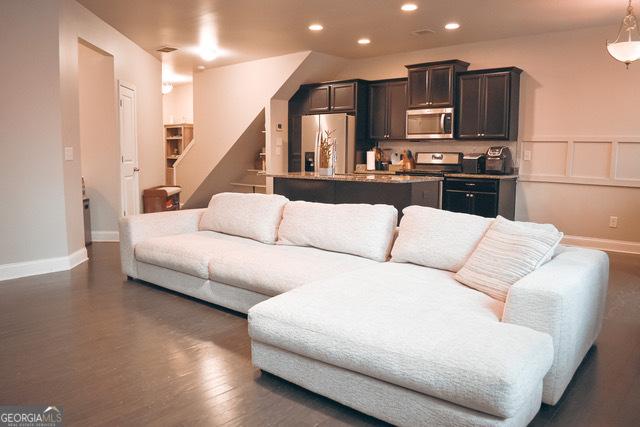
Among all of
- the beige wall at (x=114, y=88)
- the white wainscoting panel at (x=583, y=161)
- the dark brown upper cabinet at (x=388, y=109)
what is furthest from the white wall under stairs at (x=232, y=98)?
the white wainscoting panel at (x=583, y=161)

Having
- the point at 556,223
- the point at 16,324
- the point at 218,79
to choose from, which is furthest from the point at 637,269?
the point at 218,79

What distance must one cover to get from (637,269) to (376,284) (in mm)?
3755

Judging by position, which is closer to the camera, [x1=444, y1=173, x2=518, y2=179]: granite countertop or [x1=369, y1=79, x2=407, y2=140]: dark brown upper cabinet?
[x1=444, y1=173, x2=518, y2=179]: granite countertop

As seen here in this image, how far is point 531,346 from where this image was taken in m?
1.88

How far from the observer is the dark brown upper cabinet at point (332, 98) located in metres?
7.84

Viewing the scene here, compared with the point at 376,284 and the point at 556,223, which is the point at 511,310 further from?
the point at 556,223

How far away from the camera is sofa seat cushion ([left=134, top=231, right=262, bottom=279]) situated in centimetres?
361

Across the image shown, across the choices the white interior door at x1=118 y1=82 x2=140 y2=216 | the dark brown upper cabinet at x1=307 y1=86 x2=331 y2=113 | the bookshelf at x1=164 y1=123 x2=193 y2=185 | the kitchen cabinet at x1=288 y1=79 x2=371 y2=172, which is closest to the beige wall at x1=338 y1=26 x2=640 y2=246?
the kitchen cabinet at x1=288 y1=79 x2=371 y2=172

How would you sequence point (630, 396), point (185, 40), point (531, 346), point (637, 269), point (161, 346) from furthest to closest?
point (185, 40)
point (637, 269)
point (161, 346)
point (630, 396)
point (531, 346)

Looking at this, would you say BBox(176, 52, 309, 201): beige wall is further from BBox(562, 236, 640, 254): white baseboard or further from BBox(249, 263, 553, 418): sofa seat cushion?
BBox(249, 263, 553, 418): sofa seat cushion

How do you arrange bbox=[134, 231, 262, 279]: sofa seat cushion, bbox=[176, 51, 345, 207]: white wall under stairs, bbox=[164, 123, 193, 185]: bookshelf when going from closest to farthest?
1. bbox=[134, 231, 262, 279]: sofa seat cushion
2. bbox=[176, 51, 345, 207]: white wall under stairs
3. bbox=[164, 123, 193, 185]: bookshelf

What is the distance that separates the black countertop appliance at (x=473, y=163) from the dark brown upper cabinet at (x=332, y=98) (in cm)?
199
